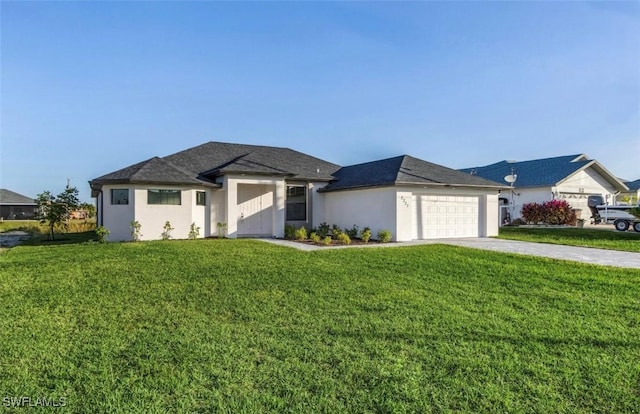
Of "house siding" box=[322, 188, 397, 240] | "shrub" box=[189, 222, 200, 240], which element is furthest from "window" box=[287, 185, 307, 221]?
"shrub" box=[189, 222, 200, 240]

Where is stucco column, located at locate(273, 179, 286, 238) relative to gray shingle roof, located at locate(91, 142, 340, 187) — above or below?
below

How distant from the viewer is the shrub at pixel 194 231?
16.9 metres

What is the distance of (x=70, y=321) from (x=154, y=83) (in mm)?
14121

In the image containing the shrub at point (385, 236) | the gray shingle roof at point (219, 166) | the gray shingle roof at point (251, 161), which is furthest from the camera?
the gray shingle roof at point (251, 161)

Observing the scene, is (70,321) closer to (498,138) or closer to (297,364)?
(297,364)

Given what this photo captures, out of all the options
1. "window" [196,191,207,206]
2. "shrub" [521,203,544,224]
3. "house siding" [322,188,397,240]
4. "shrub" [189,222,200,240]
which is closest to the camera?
"house siding" [322,188,397,240]

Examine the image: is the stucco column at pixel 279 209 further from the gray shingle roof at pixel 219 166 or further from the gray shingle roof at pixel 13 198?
the gray shingle roof at pixel 13 198

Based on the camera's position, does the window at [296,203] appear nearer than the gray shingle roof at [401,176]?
No

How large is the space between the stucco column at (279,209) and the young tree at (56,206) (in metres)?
10.2

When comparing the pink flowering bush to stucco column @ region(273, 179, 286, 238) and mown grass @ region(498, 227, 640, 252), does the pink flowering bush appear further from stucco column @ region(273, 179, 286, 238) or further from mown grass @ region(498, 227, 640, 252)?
stucco column @ region(273, 179, 286, 238)

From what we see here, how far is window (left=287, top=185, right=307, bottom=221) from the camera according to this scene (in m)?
19.6

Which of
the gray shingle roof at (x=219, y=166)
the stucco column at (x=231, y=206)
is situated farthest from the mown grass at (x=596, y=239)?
the stucco column at (x=231, y=206)

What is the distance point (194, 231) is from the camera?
55.9 ft

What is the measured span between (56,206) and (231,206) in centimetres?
862
